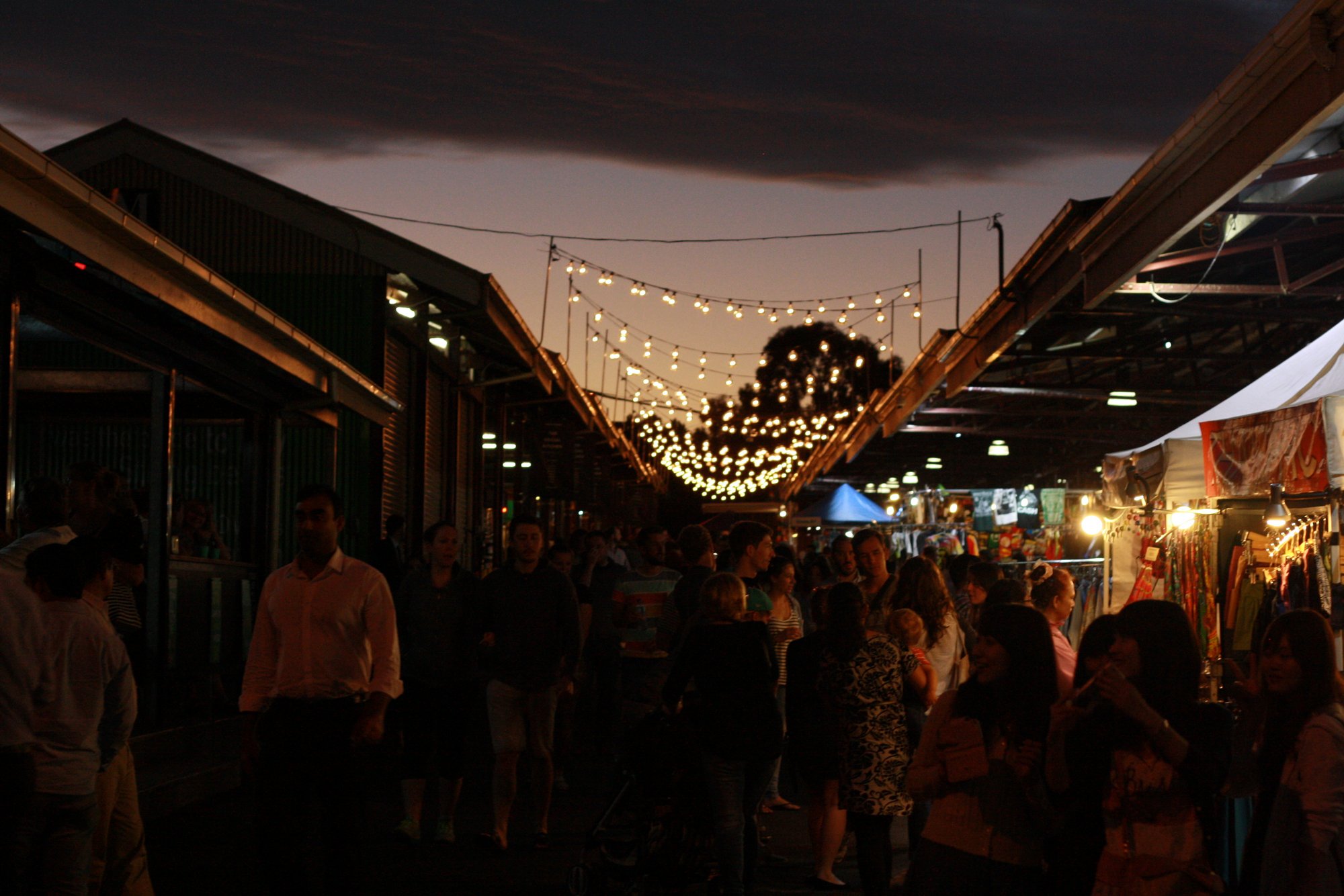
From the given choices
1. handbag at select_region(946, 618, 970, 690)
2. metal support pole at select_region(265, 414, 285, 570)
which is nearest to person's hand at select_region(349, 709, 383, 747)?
handbag at select_region(946, 618, 970, 690)

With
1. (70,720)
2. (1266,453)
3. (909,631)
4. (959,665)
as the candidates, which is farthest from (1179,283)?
(70,720)

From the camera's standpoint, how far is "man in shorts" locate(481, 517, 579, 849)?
8.78m

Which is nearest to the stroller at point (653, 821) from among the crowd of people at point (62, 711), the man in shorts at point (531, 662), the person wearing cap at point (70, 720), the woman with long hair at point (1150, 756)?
the man in shorts at point (531, 662)

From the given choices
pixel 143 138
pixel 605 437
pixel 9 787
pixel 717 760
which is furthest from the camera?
pixel 605 437

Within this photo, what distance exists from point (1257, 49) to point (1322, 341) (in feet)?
8.33

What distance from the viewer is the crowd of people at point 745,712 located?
4.45m

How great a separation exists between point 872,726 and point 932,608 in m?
1.65

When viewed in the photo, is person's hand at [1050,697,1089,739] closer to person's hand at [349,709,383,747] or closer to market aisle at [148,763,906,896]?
person's hand at [349,709,383,747]

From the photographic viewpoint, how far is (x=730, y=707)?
6973 millimetres

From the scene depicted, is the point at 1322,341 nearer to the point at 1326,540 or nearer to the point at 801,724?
the point at 1326,540

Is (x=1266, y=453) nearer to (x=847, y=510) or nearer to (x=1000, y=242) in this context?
(x=1000, y=242)

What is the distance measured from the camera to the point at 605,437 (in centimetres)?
3731

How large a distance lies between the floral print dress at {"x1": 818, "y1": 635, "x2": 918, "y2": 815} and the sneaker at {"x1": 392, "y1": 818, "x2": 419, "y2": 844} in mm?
2925

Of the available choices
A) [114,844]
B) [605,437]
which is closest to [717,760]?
[114,844]
